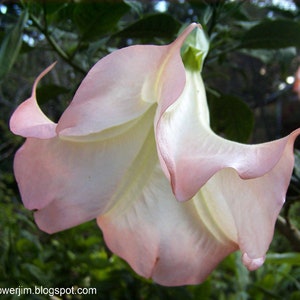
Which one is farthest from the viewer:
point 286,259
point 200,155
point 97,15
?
point 286,259

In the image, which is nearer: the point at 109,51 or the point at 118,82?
the point at 118,82

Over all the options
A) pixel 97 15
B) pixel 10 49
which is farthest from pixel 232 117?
pixel 10 49

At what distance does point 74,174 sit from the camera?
40cm

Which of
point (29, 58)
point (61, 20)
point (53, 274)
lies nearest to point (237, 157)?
point (61, 20)

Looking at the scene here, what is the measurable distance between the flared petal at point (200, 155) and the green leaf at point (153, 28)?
271 mm

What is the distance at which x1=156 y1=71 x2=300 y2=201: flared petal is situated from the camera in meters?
0.29

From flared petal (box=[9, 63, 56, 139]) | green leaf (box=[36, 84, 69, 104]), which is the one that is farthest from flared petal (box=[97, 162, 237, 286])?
green leaf (box=[36, 84, 69, 104])

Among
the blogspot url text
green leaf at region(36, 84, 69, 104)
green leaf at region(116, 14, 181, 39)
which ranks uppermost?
green leaf at region(116, 14, 181, 39)

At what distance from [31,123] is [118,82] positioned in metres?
0.08

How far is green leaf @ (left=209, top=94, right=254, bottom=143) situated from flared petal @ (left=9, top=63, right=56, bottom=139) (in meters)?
0.42

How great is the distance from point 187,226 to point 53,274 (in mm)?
501

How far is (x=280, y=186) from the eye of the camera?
1.00 ft

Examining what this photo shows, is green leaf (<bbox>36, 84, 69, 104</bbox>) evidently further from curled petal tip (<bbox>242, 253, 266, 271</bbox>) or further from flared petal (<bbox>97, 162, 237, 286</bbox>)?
curled petal tip (<bbox>242, 253, 266, 271</bbox>)

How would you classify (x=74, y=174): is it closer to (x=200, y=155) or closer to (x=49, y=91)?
(x=200, y=155)
